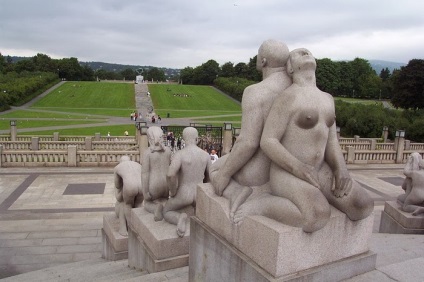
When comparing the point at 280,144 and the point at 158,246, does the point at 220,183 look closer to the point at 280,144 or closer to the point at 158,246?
the point at 280,144

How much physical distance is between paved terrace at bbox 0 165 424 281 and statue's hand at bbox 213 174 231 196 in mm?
2004

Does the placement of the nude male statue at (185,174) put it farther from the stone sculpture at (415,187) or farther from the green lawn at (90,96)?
the green lawn at (90,96)

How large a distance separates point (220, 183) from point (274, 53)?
1681mm

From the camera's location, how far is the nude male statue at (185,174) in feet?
18.8

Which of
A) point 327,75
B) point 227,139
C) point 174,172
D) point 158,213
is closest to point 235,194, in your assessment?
point 174,172

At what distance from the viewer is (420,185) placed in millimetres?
8250

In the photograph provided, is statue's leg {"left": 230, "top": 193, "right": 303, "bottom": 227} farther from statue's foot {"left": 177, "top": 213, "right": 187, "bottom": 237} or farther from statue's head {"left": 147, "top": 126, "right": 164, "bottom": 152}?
statue's head {"left": 147, "top": 126, "right": 164, "bottom": 152}

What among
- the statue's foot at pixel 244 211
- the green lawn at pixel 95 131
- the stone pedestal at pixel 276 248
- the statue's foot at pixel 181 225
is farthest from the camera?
the green lawn at pixel 95 131

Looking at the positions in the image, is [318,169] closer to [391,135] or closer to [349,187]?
[349,187]

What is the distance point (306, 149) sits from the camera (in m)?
3.96

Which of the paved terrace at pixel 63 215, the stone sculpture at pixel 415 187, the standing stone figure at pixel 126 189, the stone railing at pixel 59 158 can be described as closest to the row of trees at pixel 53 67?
the stone railing at pixel 59 158

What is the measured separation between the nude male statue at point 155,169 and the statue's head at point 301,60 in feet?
8.86

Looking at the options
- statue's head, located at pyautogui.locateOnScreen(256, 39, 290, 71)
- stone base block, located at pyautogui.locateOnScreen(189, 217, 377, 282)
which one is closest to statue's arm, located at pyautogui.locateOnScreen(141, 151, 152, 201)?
stone base block, located at pyautogui.locateOnScreen(189, 217, 377, 282)

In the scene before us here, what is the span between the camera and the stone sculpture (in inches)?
324
